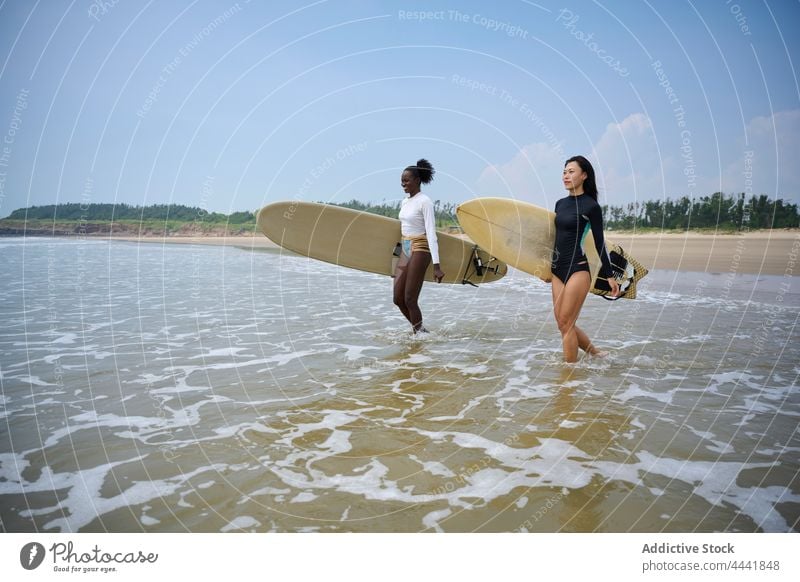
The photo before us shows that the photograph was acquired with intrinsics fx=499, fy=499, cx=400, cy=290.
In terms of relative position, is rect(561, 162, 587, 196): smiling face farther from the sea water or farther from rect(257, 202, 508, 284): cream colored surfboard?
rect(257, 202, 508, 284): cream colored surfboard

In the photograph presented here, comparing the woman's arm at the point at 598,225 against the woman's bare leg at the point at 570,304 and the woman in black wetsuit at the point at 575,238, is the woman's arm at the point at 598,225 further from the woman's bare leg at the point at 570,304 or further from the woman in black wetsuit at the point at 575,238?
the woman's bare leg at the point at 570,304

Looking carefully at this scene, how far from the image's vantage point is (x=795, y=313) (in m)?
8.81

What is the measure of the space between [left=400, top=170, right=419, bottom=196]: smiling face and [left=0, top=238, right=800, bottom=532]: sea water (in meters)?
2.06

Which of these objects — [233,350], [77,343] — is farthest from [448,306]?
[77,343]

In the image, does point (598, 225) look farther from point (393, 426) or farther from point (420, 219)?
point (393, 426)

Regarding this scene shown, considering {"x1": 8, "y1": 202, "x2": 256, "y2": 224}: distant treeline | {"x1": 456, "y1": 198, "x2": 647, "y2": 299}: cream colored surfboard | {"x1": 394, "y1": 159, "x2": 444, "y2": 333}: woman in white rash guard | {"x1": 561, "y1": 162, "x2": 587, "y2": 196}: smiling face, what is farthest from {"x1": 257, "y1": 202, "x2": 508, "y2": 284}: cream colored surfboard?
{"x1": 8, "y1": 202, "x2": 256, "y2": 224}: distant treeline

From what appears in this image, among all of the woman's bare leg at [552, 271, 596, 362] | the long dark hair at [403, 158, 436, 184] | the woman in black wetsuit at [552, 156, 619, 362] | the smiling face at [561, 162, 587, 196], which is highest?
the long dark hair at [403, 158, 436, 184]

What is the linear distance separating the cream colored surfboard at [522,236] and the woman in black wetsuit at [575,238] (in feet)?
2.46

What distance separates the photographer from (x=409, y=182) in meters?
6.60

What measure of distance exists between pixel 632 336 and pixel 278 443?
556cm

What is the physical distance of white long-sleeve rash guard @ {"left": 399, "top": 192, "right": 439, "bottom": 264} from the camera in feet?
21.4

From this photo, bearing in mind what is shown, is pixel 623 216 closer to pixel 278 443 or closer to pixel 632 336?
pixel 632 336
